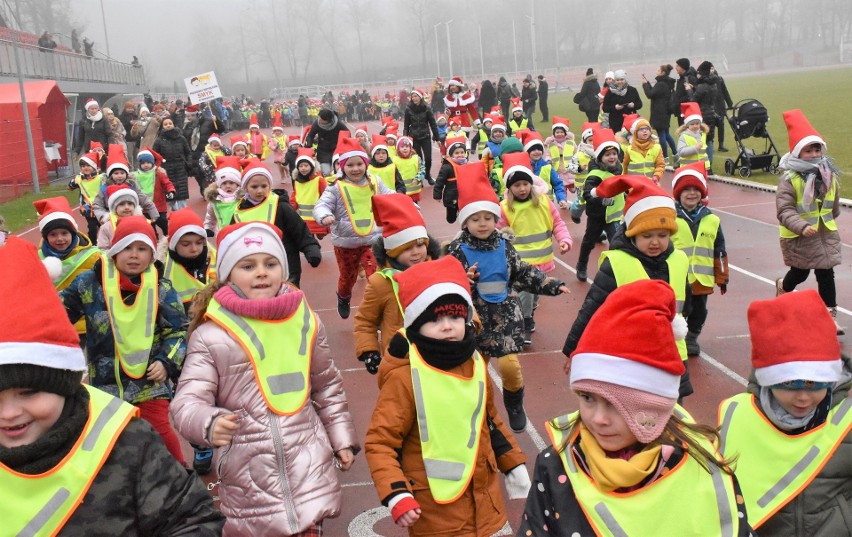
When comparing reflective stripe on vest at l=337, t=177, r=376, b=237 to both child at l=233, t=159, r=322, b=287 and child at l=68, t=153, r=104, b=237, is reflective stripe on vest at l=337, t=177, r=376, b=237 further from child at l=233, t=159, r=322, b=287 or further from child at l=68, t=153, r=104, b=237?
child at l=68, t=153, r=104, b=237

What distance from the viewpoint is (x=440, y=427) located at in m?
3.91

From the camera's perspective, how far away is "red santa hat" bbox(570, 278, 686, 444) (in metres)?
2.72

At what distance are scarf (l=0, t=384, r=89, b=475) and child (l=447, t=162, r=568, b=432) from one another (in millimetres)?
3404

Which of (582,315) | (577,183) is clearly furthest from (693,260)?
(577,183)

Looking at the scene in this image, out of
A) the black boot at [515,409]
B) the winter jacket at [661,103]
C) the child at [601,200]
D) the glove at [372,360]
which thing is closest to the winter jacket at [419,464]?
the glove at [372,360]

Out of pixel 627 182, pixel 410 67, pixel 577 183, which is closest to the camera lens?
pixel 627 182

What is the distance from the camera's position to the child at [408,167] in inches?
677

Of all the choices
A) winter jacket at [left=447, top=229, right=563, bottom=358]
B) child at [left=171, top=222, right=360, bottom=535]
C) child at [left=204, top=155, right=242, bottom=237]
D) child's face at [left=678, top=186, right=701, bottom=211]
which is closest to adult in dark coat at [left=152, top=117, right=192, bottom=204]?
child at [left=204, top=155, right=242, bottom=237]

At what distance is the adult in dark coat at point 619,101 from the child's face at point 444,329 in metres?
19.3

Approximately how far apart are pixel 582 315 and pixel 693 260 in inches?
108

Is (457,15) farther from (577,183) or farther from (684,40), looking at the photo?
(577,183)

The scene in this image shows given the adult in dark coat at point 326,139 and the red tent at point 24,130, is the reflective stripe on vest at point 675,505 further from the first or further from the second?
the red tent at point 24,130

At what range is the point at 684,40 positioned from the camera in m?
132

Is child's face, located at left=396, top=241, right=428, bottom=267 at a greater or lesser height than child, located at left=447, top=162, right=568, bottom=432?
greater
